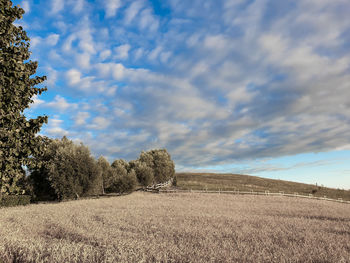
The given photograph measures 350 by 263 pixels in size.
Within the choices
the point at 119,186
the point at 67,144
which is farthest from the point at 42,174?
the point at 119,186

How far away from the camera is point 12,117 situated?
1040 centimetres

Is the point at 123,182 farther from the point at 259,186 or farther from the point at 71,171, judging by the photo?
the point at 259,186

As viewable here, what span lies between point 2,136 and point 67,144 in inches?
1209

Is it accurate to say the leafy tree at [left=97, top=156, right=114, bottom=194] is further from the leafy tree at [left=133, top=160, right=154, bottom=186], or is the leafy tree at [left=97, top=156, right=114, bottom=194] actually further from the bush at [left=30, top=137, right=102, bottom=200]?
the bush at [left=30, top=137, right=102, bottom=200]

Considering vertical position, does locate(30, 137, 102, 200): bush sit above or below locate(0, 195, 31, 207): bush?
above

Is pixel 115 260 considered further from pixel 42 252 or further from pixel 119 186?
pixel 119 186

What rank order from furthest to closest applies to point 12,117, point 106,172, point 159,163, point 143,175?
point 159,163 → point 143,175 → point 106,172 → point 12,117

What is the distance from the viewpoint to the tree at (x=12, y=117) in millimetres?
10328

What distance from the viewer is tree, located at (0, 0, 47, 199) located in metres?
10.3

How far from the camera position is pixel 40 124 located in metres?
11.3

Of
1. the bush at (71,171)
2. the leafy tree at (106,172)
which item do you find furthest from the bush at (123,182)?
the bush at (71,171)

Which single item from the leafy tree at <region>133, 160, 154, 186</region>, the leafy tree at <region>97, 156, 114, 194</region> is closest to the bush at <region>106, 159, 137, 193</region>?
the leafy tree at <region>97, 156, 114, 194</region>

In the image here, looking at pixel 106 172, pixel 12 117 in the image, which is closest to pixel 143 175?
pixel 106 172

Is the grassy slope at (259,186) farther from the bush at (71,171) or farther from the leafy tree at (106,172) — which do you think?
the bush at (71,171)
